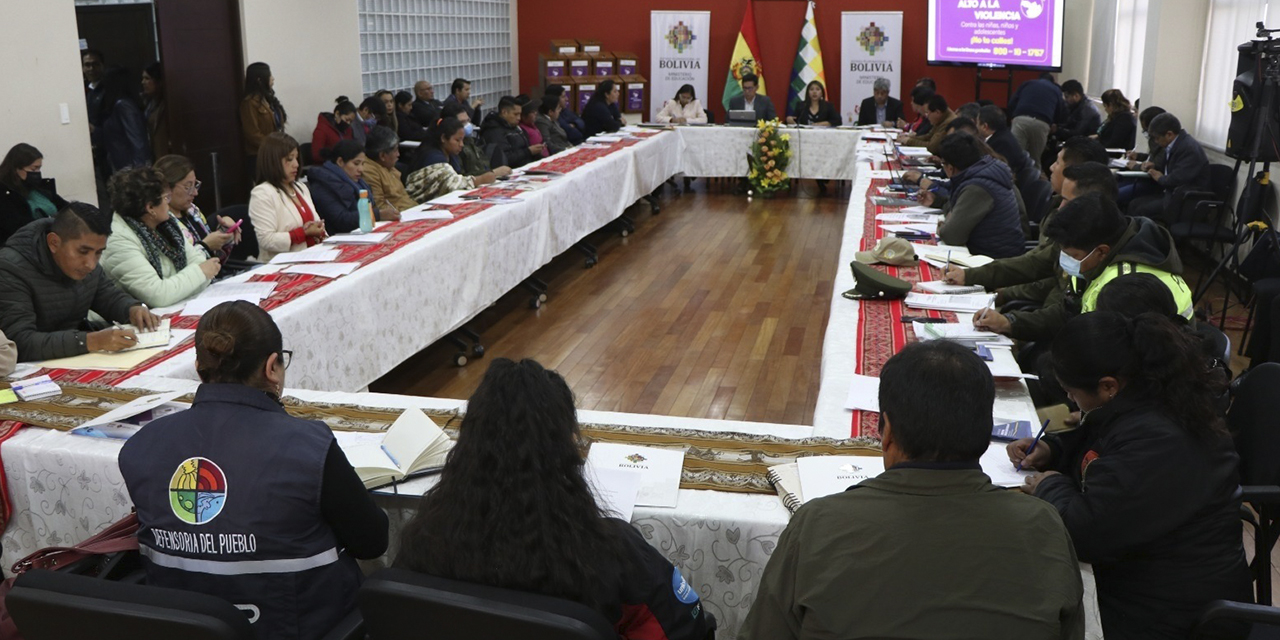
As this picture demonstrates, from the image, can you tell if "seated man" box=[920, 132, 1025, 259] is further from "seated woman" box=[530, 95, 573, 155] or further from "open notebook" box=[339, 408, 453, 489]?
"seated woman" box=[530, 95, 573, 155]

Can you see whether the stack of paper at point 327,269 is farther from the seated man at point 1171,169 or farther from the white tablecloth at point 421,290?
the seated man at point 1171,169

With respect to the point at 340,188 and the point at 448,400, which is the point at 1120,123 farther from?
the point at 448,400

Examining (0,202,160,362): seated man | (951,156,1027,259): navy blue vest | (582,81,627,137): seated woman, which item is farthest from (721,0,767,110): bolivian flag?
(0,202,160,362): seated man

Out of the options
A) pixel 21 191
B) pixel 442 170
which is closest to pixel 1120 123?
pixel 442 170

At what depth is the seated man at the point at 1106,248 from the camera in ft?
9.61

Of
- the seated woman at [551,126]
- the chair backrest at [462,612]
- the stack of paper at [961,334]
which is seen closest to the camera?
the chair backrest at [462,612]

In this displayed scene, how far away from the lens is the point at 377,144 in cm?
579

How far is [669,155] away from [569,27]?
12.8 feet

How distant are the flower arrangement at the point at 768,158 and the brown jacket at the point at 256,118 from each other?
4.35m

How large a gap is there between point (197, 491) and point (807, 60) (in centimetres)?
1138

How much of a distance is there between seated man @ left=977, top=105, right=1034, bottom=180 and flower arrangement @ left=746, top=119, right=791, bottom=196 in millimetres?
3399

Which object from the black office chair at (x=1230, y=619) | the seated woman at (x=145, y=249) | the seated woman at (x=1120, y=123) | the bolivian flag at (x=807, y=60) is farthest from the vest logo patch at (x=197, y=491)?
the bolivian flag at (x=807, y=60)

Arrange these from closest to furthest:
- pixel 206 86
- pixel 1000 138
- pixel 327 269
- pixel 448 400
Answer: pixel 448 400 → pixel 327 269 → pixel 1000 138 → pixel 206 86

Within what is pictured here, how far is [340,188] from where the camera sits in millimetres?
5145
